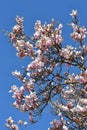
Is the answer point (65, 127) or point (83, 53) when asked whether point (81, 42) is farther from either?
point (65, 127)

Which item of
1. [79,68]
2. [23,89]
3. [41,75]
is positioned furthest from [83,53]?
[23,89]

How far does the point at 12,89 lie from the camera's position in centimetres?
1188

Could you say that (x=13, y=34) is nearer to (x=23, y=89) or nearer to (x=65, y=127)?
(x=23, y=89)

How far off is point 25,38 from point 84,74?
2041 millimetres

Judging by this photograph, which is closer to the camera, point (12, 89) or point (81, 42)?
point (81, 42)

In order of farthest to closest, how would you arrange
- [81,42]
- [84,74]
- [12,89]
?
[12,89] → [81,42] → [84,74]

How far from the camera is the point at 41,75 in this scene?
35.6ft

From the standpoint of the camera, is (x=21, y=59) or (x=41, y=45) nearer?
(x=41, y=45)

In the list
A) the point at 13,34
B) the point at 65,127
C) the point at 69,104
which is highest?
the point at 13,34

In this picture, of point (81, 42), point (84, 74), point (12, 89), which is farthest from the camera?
point (12, 89)

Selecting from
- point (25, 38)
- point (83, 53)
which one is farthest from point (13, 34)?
point (83, 53)

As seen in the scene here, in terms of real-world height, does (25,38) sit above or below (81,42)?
above

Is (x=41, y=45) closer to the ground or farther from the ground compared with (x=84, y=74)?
farther from the ground

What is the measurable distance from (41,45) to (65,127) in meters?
2.08
